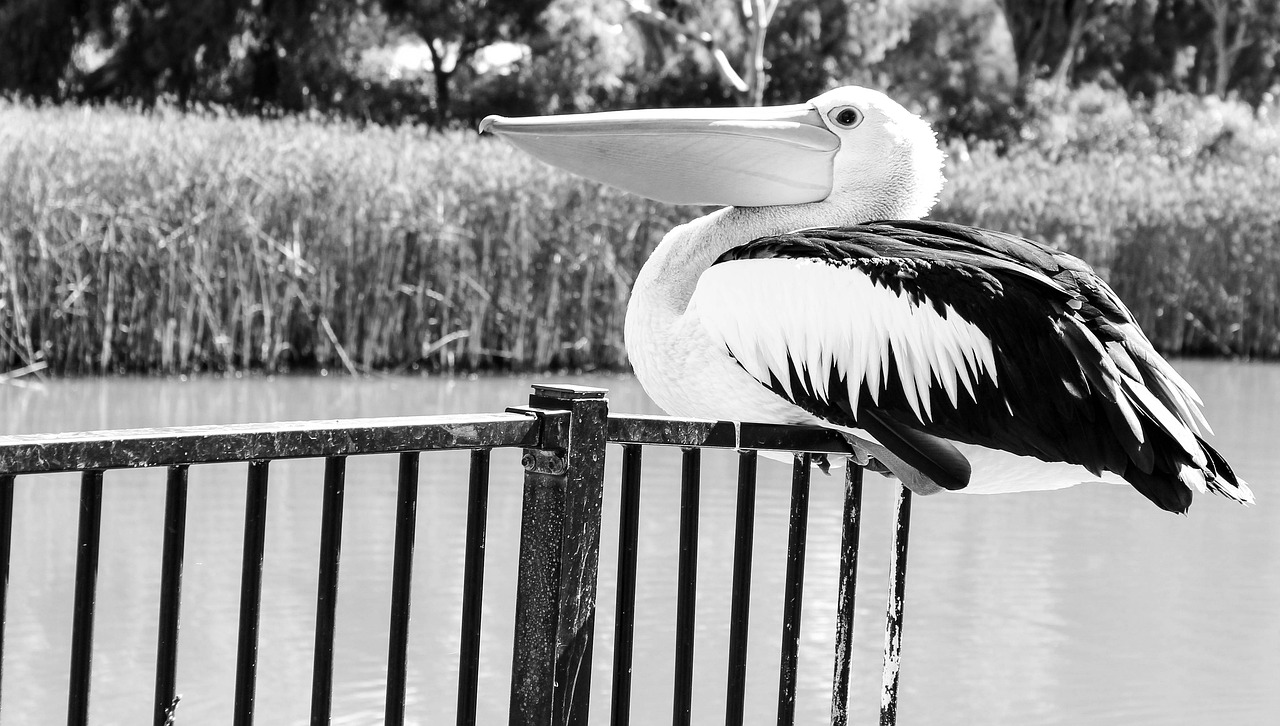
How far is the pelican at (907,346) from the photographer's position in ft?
6.33

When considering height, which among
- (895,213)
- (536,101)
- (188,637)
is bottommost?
(188,637)

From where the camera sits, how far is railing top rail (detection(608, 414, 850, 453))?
5.51ft

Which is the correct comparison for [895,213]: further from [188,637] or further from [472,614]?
[188,637]

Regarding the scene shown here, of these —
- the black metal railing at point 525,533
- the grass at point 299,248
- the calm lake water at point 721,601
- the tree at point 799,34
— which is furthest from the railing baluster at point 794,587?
the tree at point 799,34

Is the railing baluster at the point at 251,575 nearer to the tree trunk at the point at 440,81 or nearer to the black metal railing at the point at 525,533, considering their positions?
the black metal railing at the point at 525,533

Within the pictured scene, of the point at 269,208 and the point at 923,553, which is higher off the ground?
the point at 269,208

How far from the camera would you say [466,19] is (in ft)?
65.3

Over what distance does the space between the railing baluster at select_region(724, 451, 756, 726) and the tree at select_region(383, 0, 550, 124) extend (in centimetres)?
1776

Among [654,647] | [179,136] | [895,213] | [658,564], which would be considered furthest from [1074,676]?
[179,136]

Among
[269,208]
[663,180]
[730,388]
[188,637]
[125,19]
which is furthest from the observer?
[125,19]

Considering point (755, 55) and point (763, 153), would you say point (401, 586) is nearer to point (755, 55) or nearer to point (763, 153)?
point (763, 153)

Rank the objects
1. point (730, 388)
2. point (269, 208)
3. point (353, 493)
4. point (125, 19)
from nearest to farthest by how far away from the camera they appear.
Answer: point (730, 388)
point (353, 493)
point (269, 208)
point (125, 19)

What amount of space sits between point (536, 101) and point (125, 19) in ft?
17.9

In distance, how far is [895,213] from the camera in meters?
2.48
